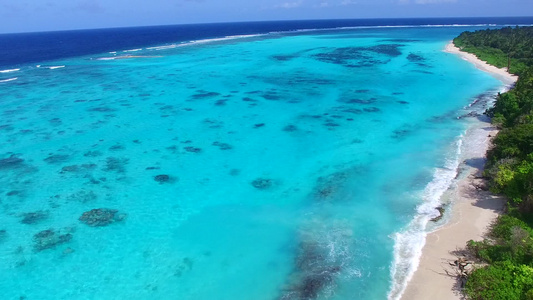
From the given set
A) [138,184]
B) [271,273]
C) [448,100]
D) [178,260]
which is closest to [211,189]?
[138,184]

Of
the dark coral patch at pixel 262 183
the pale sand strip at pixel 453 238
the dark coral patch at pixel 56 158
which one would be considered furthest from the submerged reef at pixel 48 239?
the pale sand strip at pixel 453 238

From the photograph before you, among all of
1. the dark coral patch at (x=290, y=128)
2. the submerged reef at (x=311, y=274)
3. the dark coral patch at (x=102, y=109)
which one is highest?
the dark coral patch at (x=102, y=109)

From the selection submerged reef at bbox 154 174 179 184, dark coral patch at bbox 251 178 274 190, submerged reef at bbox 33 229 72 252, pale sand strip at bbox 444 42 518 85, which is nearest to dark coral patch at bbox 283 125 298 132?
dark coral patch at bbox 251 178 274 190

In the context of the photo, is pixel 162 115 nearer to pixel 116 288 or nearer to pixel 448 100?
pixel 116 288

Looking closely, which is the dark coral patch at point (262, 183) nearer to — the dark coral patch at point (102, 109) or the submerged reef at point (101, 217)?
the submerged reef at point (101, 217)

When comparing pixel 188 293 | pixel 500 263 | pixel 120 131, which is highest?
pixel 120 131

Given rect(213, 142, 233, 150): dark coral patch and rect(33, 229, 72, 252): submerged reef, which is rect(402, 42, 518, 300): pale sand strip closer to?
rect(33, 229, 72, 252): submerged reef
